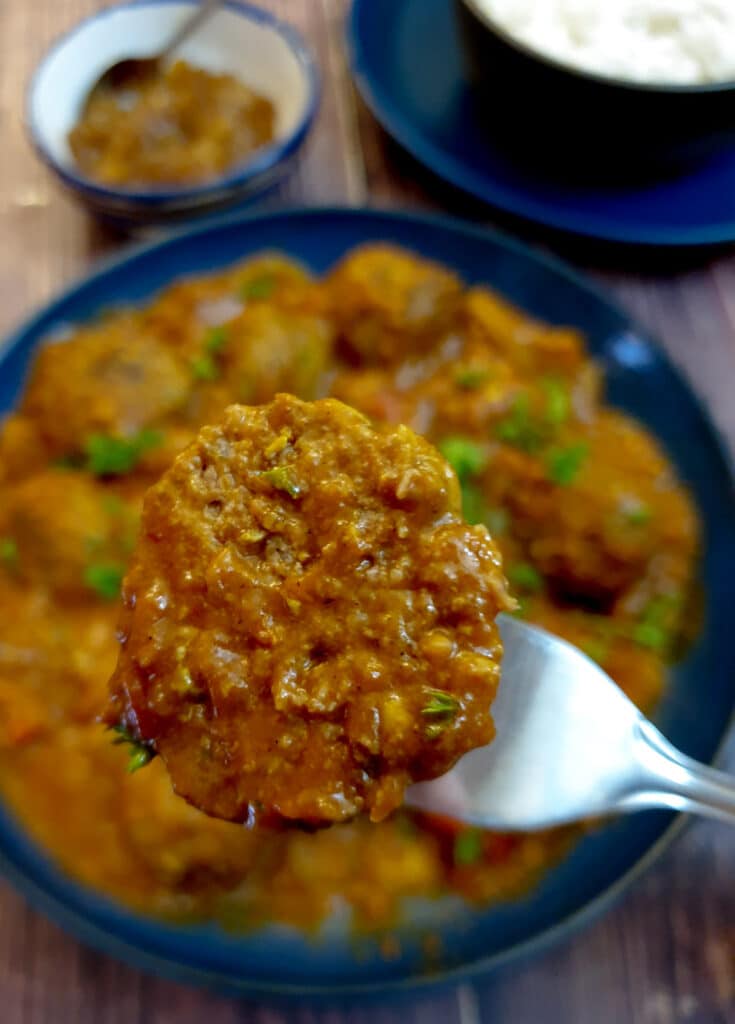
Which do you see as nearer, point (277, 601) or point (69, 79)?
point (277, 601)

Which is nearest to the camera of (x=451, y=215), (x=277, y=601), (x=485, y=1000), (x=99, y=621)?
(x=277, y=601)

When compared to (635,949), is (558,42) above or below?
above

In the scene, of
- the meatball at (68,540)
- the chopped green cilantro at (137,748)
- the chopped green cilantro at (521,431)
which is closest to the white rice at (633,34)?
the chopped green cilantro at (521,431)

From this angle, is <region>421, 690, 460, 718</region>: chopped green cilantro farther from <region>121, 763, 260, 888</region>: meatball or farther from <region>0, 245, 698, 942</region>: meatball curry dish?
<region>121, 763, 260, 888</region>: meatball

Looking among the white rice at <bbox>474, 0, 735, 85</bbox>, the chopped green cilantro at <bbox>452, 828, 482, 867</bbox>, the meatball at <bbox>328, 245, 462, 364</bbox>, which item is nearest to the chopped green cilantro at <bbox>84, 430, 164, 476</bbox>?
the meatball at <bbox>328, 245, 462, 364</bbox>

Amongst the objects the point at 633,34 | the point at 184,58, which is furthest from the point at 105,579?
the point at 633,34

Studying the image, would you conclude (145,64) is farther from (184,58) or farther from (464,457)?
(464,457)

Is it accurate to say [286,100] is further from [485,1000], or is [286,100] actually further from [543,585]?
[485,1000]

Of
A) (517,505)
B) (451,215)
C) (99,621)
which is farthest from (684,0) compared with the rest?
(99,621)
